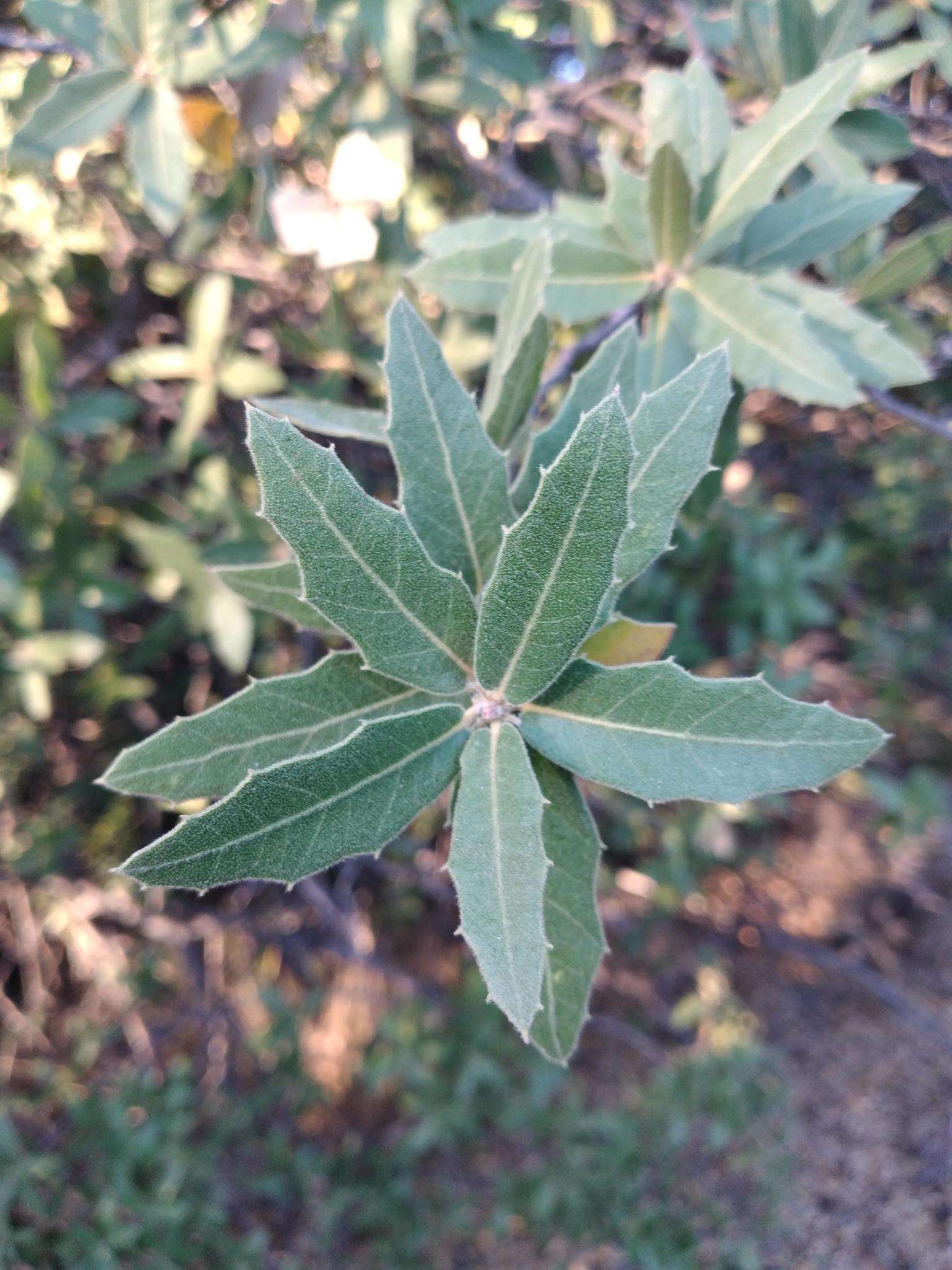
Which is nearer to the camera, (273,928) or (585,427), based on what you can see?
(585,427)

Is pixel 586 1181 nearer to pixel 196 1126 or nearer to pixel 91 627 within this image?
pixel 196 1126

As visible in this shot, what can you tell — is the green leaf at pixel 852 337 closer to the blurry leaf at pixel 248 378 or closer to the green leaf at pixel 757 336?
the green leaf at pixel 757 336

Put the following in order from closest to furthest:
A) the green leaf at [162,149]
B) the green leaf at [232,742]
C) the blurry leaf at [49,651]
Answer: the green leaf at [232,742], the green leaf at [162,149], the blurry leaf at [49,651]

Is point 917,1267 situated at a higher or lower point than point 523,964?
lower

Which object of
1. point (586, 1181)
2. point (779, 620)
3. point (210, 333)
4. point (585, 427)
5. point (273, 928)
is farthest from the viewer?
point (273, 928)

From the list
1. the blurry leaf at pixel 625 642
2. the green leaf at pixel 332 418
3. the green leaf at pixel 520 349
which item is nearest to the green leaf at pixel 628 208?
the green leaf at pixel 520 349

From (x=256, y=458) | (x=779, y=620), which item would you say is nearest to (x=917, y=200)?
(x=779, y=620)

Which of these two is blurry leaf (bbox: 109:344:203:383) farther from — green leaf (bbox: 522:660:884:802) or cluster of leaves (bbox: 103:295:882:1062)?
green leaf (bbox: 522:660:884:802)
